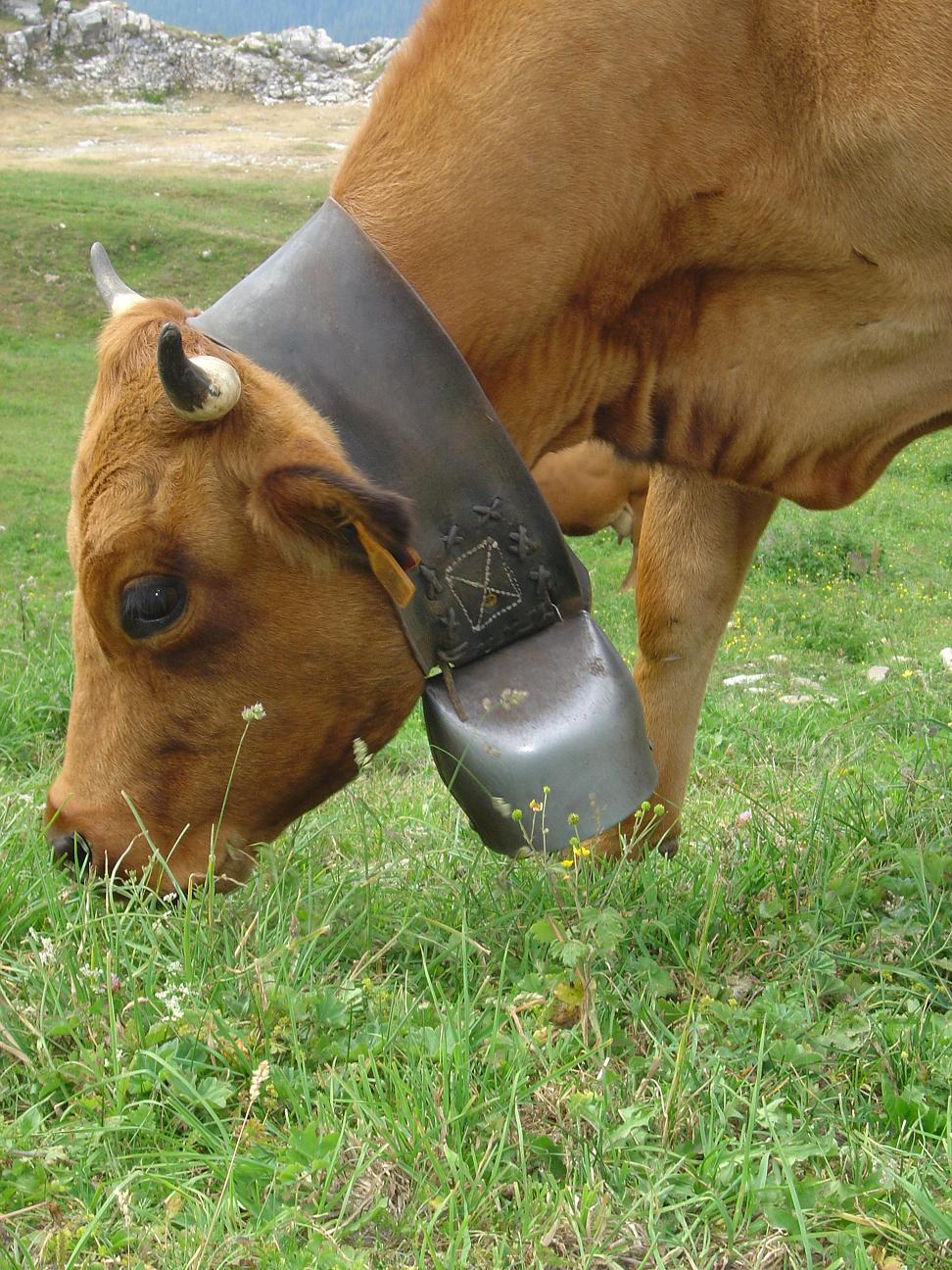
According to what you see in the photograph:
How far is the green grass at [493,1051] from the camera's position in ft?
6.42

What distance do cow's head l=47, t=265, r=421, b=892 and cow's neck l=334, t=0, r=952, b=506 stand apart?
484 mm

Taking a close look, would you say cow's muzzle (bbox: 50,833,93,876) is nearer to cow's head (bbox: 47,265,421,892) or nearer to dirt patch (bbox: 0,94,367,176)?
cow's head (bbox: 47,265,421,892)

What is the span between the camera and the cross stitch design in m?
2.89

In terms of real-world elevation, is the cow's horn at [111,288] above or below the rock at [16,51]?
above

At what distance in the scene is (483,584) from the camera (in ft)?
9.58

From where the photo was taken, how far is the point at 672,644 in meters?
4.09

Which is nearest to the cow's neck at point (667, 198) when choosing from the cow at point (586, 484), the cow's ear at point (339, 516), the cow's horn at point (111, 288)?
the cow's ear at point (339, 516)

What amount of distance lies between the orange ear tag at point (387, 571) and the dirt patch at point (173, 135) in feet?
102

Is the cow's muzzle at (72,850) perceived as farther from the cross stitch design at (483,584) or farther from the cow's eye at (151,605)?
the cross stitch design at (483,584)

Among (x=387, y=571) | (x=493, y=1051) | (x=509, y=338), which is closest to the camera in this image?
(x=493, y=1051)

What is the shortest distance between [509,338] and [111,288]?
1.03 meters

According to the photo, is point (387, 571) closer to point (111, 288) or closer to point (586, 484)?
point (111, 288)

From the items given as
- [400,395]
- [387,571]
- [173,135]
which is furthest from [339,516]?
[173,135]

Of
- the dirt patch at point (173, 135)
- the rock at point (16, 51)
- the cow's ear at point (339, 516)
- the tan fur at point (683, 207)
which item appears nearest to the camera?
the cow's ear at point (339, 516)
